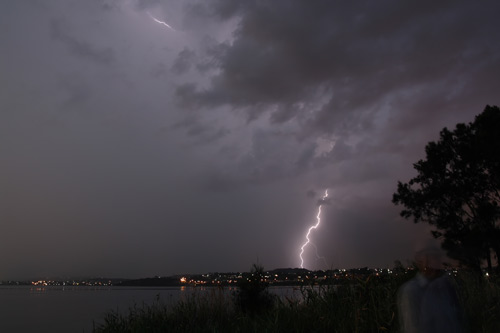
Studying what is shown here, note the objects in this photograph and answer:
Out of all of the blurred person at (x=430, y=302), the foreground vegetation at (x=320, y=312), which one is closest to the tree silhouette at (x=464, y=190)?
the foreground vegetation at (x=320, y=312)

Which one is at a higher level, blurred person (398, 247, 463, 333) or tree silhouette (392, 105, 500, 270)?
tree silhouette (392, 105, 500, 270)

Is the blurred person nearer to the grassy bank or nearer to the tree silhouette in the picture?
the grassy bank

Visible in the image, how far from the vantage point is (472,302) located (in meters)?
11.0

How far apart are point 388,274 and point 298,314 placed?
12.7 ft

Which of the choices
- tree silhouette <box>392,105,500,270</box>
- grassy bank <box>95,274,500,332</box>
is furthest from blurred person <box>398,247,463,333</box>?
tree silhouette <box>392,105,500,270</box>

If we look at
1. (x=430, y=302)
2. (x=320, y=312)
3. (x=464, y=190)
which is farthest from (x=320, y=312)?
(x=464, y=190)

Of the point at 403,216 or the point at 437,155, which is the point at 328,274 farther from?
the point at 437,155

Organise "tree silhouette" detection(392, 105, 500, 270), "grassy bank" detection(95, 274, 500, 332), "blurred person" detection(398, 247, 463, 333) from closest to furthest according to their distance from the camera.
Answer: "blurred person" detection(398, 247, 463, 333) < "grassy bank" detection(95, 274, 500, 332) < "tree silhouette" detection(392, 105, 500, 270)

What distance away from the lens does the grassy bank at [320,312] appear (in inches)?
400

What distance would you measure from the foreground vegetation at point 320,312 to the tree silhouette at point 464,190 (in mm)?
9729

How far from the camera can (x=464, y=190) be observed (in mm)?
25953

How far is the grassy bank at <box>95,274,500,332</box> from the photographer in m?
10.2

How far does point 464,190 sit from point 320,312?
17961 millimetres

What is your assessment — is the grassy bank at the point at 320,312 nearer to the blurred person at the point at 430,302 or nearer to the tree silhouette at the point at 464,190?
the blurred person at the point at 430,302
